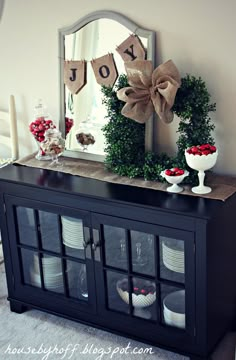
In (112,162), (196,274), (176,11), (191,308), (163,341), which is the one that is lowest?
(163,341)

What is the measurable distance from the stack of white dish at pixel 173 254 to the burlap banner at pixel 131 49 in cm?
79

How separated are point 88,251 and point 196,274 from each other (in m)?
0.49

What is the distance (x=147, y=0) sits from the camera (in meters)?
2.40

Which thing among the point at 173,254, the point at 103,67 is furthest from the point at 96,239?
the point at 103,67

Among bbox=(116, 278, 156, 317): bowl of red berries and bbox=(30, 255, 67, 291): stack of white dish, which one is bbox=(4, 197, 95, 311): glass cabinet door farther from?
bbox=(116, 278, 156, 317): bowl of red berries

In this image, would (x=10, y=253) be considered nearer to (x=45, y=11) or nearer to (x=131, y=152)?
(x=131, y=152)

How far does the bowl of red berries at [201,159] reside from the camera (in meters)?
2.21

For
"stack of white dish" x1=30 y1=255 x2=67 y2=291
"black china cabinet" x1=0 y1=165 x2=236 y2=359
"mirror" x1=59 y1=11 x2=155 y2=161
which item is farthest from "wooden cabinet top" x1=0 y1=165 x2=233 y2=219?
"stack of white dish" x1=30 y1=255 x2=67 y2=291

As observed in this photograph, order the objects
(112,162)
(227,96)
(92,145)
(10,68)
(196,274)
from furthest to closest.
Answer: (10,68), (92,145), (112,162), (227,96), (196,274)

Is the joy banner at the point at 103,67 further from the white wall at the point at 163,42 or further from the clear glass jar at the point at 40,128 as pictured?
the clear glass jar at the point at 40,128

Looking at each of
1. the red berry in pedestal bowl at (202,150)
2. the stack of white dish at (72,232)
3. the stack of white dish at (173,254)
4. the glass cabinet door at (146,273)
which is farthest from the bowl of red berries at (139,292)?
the red berry in pedestal bowl at (202,150)

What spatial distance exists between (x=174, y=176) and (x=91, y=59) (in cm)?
71

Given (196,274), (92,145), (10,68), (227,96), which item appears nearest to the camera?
(196,274)

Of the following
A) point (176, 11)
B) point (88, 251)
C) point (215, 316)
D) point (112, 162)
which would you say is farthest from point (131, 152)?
point (215, 316)
